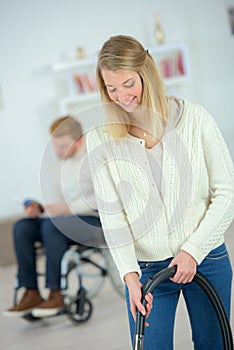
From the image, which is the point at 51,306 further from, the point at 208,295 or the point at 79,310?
the point at 208,295

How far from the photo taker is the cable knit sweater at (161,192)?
1.73 m

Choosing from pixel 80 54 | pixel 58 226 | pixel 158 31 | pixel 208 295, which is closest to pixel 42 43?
pixel 80 54

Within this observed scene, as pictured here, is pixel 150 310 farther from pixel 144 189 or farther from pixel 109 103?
pixel 109 103

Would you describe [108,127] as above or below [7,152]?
above

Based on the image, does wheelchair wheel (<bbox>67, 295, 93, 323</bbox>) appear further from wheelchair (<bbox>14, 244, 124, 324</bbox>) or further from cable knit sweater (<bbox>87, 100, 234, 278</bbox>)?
cable knit sweater (<bbox>87, 100, 234, 278</bbox>)

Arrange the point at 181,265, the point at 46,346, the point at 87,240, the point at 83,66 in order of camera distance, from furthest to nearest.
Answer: the point at 83,66
the point at 87,240
the point at 46,346
the point at 181,265

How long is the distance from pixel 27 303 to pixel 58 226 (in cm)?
43

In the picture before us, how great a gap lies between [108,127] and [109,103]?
6 centimetres

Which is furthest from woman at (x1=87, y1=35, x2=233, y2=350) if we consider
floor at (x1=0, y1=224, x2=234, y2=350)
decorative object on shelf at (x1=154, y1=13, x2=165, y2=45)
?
decorative object on shelf at (x1=154, y1=13, x2=165, y2=45)

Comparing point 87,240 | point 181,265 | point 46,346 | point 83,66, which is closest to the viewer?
point 181,265

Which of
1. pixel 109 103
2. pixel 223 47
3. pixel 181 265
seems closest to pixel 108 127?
pixel 109 103

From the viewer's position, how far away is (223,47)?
680 centimetres

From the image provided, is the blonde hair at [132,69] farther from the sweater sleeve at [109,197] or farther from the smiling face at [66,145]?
the smiling face at [66,145]

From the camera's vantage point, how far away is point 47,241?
3635mm
